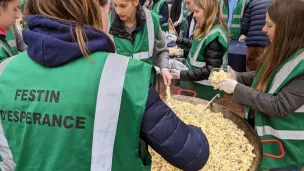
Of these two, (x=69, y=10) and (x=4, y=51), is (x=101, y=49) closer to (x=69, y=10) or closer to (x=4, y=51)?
(x=69, y=10)

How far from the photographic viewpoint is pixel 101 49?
3.06 ft

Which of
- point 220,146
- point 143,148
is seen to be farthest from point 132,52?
point 143,148

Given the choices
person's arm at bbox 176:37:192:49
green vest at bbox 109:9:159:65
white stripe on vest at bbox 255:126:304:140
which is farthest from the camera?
person's arm at bbox 176:37:192:49

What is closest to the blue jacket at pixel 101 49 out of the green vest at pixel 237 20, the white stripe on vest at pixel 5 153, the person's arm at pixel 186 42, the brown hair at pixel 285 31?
the white stripe on vest at pixel 5 153

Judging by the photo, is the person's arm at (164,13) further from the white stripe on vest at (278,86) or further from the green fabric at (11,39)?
the white stripe on vest at (278,86)

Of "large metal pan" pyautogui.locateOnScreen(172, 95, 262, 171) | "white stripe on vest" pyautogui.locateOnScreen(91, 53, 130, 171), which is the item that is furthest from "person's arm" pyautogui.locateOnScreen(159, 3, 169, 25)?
"white stripe on vest" pyautogui.locateOnScreen(91, 53, 130, 171)

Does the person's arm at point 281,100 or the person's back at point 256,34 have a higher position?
the person's arm at point 281,100

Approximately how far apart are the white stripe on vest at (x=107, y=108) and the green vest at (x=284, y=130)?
1084mm

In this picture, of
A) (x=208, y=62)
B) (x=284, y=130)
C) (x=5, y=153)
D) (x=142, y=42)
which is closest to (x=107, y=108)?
(x=5, y=153)

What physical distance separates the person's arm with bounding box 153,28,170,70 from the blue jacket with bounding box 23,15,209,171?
65.8 inches

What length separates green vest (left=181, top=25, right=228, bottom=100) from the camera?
8.14 feet

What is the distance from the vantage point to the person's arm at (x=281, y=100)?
1.54 m

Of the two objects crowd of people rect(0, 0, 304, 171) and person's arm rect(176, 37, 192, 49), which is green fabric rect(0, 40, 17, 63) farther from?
person's arm rect(176, 37, 192, 49)

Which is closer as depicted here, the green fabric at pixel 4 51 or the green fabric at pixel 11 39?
the green fabric at pixel 4 51
